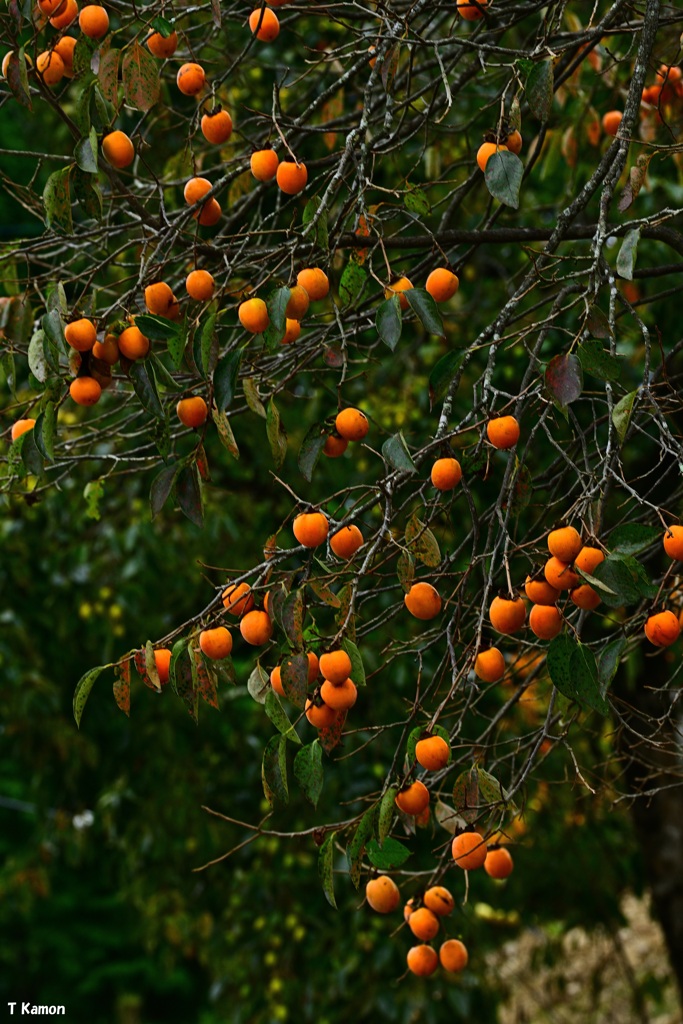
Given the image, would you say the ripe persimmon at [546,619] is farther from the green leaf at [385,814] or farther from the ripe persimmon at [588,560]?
the green leaf at [385,814]

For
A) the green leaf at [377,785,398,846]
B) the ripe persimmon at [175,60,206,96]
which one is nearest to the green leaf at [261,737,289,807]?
the green leaf at [377,785,398,846]

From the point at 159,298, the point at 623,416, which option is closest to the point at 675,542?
the point at 623,416

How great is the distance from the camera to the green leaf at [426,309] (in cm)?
158

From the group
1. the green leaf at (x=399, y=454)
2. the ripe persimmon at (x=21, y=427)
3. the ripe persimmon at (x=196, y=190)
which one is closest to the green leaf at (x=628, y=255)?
the green leaf at (x=399, y=454)

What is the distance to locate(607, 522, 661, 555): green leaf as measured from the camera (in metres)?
1.37

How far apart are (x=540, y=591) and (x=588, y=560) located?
0.26ft

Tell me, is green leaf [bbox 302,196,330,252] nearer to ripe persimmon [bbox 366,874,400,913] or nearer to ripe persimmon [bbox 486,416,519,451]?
ripe persimmon [bbox 486,416,519,451]

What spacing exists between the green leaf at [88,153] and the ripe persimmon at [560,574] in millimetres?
778

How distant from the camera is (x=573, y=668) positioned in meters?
1.37

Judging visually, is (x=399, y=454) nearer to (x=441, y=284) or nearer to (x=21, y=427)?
(x=441, y=284)

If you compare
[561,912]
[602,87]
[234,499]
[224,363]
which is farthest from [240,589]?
[561,912]

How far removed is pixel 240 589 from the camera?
59.7 inches

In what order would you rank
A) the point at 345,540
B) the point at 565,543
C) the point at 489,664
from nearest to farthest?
the point at 565,543
the point at 489,664
the point at 345,540

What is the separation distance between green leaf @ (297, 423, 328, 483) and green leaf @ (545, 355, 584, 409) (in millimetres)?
369
